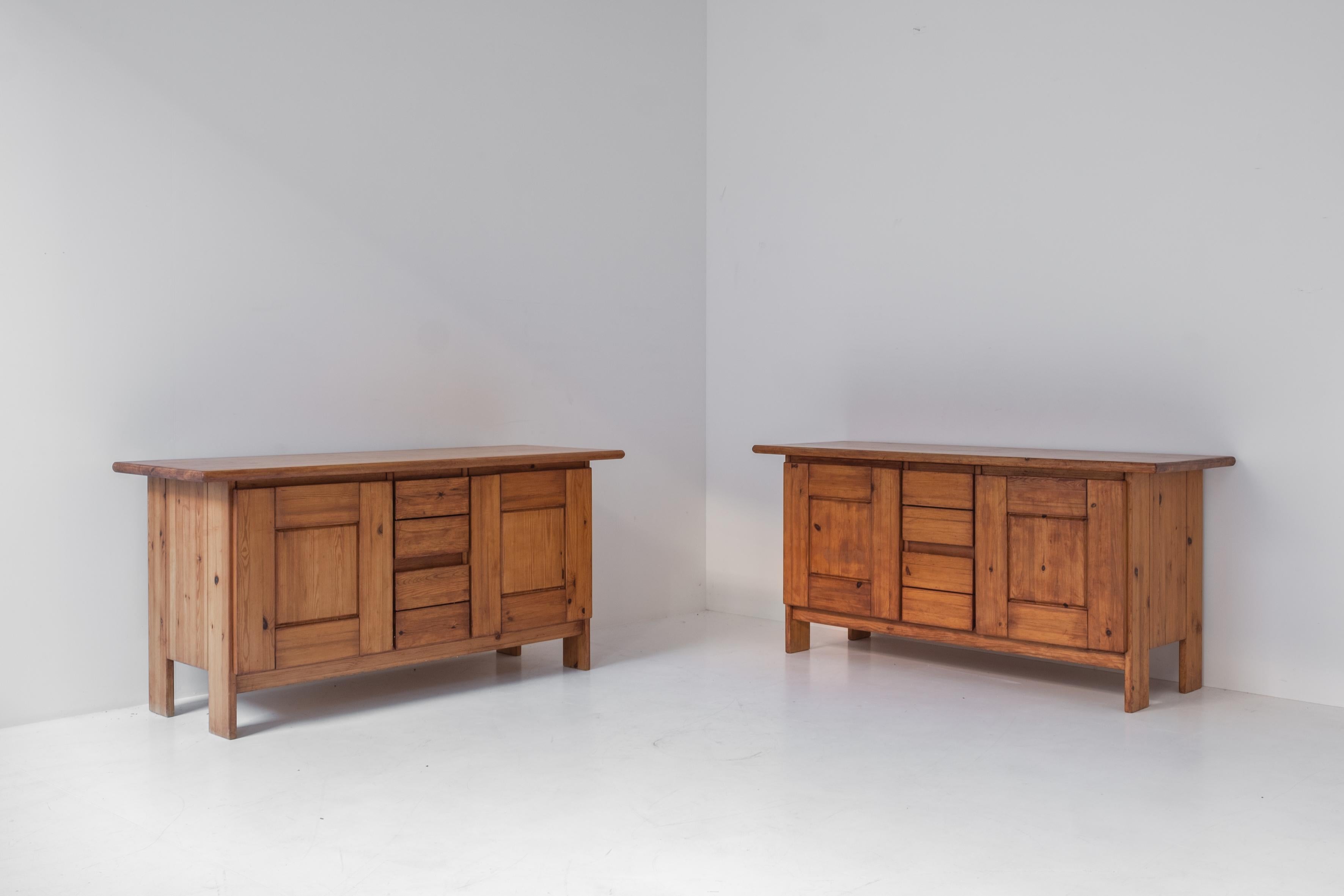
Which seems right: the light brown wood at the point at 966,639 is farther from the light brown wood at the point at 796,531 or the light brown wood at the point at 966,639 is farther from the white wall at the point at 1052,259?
the white wall at the point at 1052,259

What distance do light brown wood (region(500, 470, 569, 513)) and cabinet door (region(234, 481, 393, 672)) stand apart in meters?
0.43

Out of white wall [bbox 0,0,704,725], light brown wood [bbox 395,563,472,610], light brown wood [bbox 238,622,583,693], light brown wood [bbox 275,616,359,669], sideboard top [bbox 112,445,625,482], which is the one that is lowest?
light brown wood [bbox 238,622,583,693]

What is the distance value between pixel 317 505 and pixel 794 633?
75.4 inches

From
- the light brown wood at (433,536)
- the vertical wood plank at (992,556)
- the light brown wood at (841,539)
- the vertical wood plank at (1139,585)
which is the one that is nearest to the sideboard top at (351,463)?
the light brown wood at (433,536)

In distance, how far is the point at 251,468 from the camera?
3158 mm

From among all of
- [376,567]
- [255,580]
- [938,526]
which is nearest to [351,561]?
[376,567]

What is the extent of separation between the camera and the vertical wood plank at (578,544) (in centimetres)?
401

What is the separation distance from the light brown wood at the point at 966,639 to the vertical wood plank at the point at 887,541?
6cm

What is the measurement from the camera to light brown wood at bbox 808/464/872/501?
4105 mm

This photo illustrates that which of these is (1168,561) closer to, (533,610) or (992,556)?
(992,556)

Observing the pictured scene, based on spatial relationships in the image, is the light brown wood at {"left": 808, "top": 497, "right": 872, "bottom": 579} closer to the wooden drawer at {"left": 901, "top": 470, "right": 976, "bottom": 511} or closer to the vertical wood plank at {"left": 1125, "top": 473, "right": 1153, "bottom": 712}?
the wooden drawer at {"left": 901, "top": 470, "right": 976, "bottom": 511}

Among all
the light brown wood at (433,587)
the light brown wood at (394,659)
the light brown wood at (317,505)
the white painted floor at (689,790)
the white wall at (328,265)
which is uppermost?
the white wall at (328,265)

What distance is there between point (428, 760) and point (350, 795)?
0.29 metres

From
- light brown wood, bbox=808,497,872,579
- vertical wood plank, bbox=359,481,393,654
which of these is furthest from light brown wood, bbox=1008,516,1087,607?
vertical wood plank, bbox=359,481,393,654
